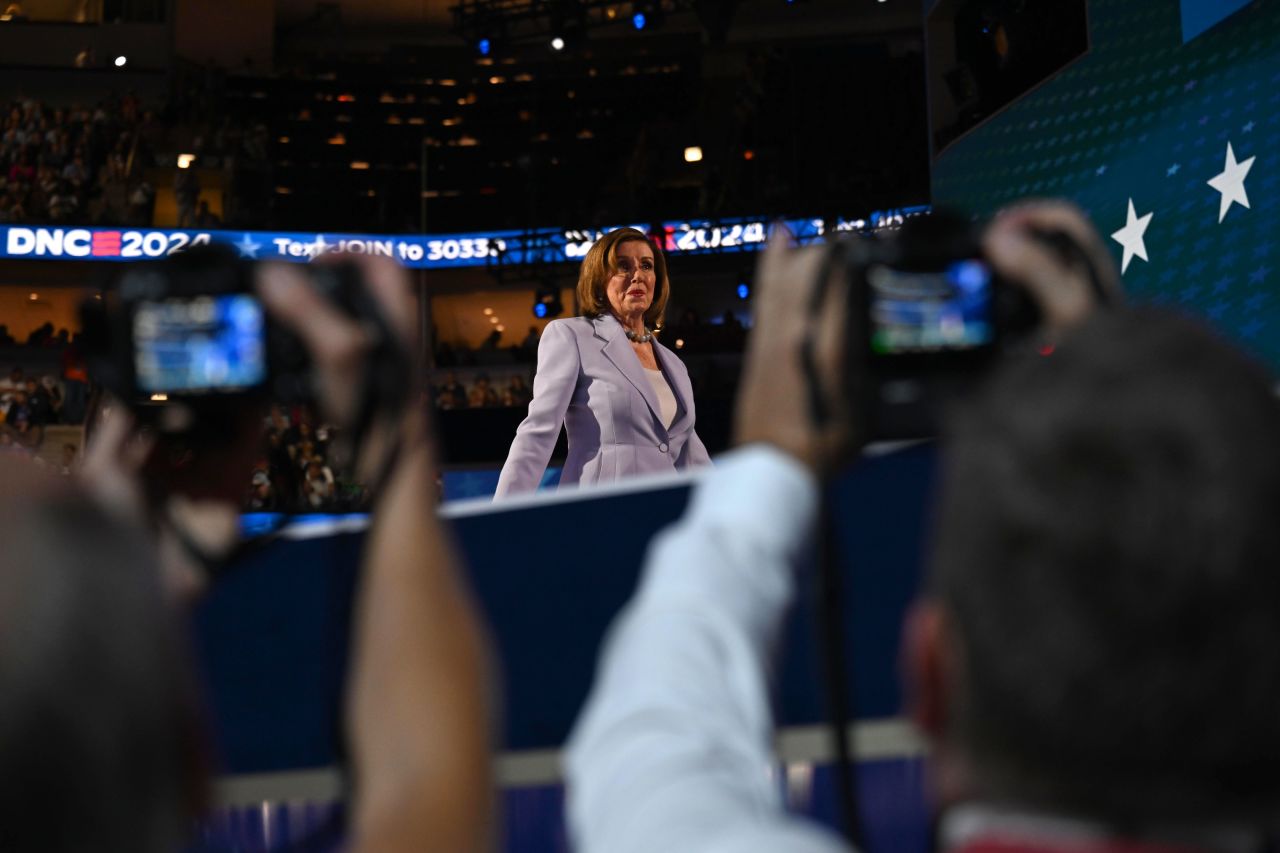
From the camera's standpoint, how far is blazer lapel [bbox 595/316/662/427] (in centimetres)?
281

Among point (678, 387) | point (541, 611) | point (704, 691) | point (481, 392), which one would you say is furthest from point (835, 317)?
point (481, 392)

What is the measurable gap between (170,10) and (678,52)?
7002 millimetres

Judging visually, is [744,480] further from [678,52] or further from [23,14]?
[23,14]

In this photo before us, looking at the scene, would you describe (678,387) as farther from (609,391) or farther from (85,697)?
(85,697)

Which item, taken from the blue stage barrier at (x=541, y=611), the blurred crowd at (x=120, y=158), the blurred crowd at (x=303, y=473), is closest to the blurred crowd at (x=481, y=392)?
→ the blurred crowd at (x=303, y=473)

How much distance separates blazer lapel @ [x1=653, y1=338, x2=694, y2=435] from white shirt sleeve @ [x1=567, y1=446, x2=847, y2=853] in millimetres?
2249

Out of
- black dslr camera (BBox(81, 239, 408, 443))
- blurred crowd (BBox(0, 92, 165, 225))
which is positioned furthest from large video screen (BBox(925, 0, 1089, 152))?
blurred crowd (BBox(0, 92, 165, 225))

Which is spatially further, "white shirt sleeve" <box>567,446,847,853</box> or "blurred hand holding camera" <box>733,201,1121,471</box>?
"blurred hand holding camera" <box>733,201,1121,471</box>

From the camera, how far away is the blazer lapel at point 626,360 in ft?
9.21

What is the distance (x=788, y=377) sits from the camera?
65 centimetres

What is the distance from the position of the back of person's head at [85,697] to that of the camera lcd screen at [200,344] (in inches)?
13.3

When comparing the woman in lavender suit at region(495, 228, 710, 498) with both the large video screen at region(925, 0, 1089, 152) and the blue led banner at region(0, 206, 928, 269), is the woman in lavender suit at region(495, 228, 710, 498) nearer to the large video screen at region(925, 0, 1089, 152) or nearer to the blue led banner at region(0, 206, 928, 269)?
the large video screen at region(925, 0, 1089, 152)

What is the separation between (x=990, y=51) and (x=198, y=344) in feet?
21.2

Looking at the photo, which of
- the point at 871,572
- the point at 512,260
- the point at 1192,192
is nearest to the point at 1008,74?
the point at 1192,192
